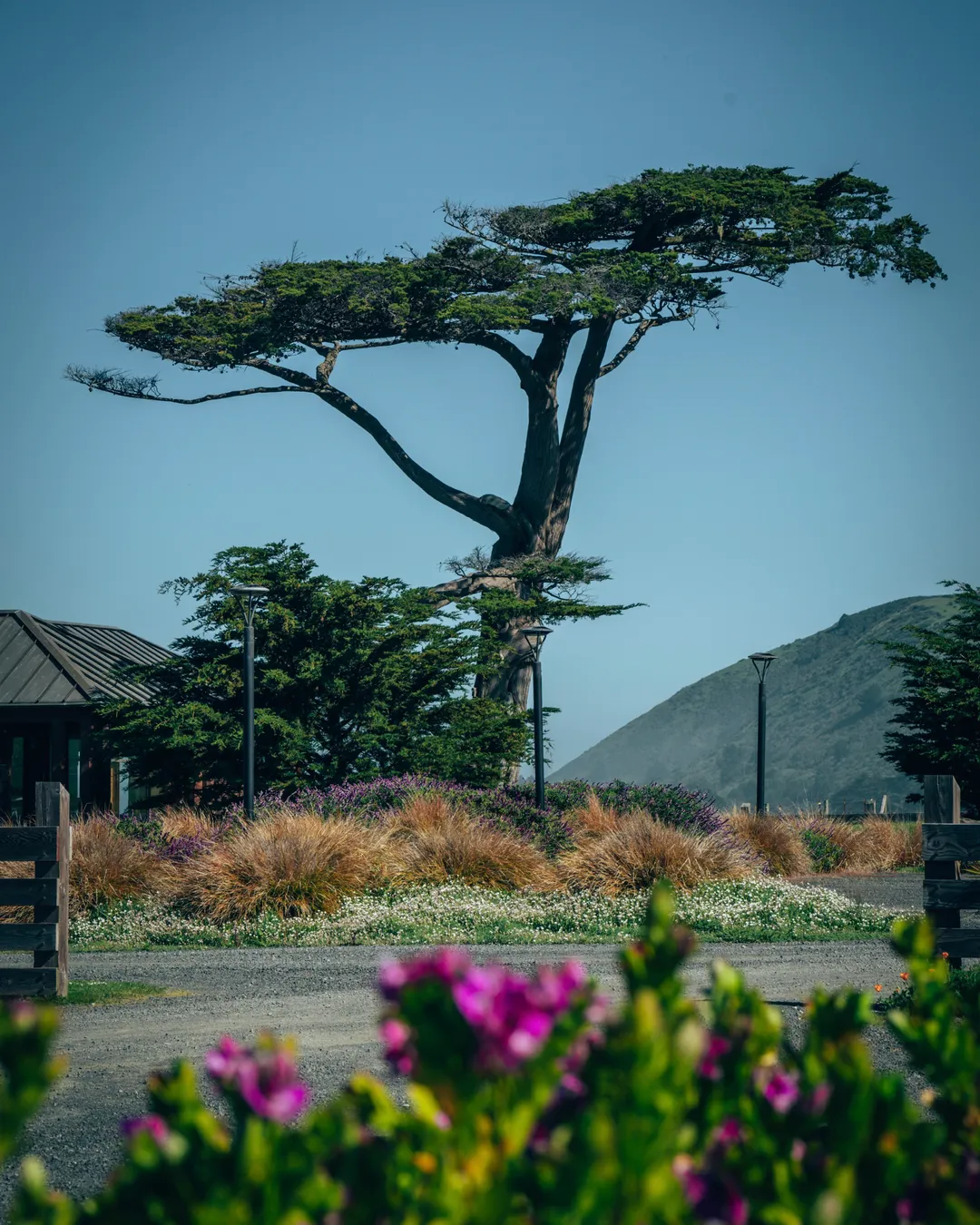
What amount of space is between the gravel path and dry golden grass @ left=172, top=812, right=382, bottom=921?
1.48 metres

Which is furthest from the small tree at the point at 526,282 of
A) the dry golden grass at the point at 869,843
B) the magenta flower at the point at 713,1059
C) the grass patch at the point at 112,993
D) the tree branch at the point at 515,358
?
the magenta flower at the point at 713,1059

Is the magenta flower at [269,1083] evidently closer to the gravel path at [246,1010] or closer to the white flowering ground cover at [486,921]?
the gravel path at [246,1010]

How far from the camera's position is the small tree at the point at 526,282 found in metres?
23.9

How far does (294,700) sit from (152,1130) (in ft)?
63.2

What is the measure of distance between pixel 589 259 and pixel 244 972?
1840 centimetres

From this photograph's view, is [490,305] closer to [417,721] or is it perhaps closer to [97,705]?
[417,721]

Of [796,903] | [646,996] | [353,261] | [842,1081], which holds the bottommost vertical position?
[796,903]

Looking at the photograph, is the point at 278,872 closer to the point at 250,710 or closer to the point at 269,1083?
the point at 250,710

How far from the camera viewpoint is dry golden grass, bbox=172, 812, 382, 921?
12727 mm

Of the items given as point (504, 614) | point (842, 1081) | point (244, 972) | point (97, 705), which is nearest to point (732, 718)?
point (504, 614)

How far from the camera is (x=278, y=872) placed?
42.4ft

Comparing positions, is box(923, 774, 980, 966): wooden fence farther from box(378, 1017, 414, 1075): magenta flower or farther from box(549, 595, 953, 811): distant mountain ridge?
box(549, 595, 953, 811): distant mountain ridge

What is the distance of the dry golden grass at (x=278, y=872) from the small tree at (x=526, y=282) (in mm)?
10646

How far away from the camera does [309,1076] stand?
19.8 feet
